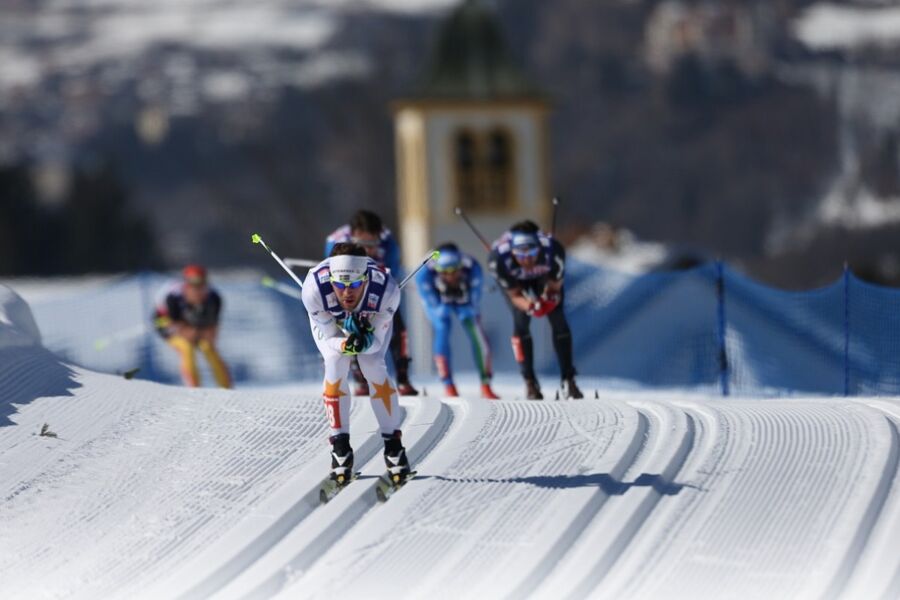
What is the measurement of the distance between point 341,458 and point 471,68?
28.3 meters

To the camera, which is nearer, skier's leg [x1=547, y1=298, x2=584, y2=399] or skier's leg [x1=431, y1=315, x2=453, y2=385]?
skier's leg [x1=547, y1=298, x2=584, y2=399]

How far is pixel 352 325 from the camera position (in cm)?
913

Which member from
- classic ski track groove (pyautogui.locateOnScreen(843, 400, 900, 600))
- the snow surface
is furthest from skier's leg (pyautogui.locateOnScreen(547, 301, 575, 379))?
the snow surface

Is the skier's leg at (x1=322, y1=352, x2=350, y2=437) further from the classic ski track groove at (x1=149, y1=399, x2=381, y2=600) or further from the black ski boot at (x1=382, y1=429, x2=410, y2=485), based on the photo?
the classic ski track groove at (x1=149, y1=399, x2=381, y2=600)

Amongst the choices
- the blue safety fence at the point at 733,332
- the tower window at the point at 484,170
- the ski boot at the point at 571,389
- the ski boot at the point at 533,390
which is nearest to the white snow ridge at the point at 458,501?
the ski boot at the point at 571,389

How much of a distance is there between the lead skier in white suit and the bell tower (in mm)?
24556

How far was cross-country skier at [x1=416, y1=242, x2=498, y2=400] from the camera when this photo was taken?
46.3ft

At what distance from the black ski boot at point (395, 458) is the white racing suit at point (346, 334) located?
0.05 metres

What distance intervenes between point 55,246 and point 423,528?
77818 millimetres

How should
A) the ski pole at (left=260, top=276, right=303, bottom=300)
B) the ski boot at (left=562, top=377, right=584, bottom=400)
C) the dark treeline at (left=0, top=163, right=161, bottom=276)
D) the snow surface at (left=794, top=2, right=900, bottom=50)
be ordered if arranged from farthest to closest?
the snow surface at (left=794, top=2, right=900, bottom=50)
the dark treeline at (left=0, top=163, right=161, bottom=276)
the ski pole at (left=260, top=276, right=303, bottom=300)
the ski boot at (left=562, top=377, right=584, bottom=400)

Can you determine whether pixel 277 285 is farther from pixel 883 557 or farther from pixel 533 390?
pixel 883 557

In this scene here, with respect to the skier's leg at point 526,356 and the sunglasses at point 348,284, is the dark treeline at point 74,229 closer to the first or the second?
the skier's leg at point 526,356

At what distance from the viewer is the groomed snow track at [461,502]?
325 inches

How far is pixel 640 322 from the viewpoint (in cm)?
1902
